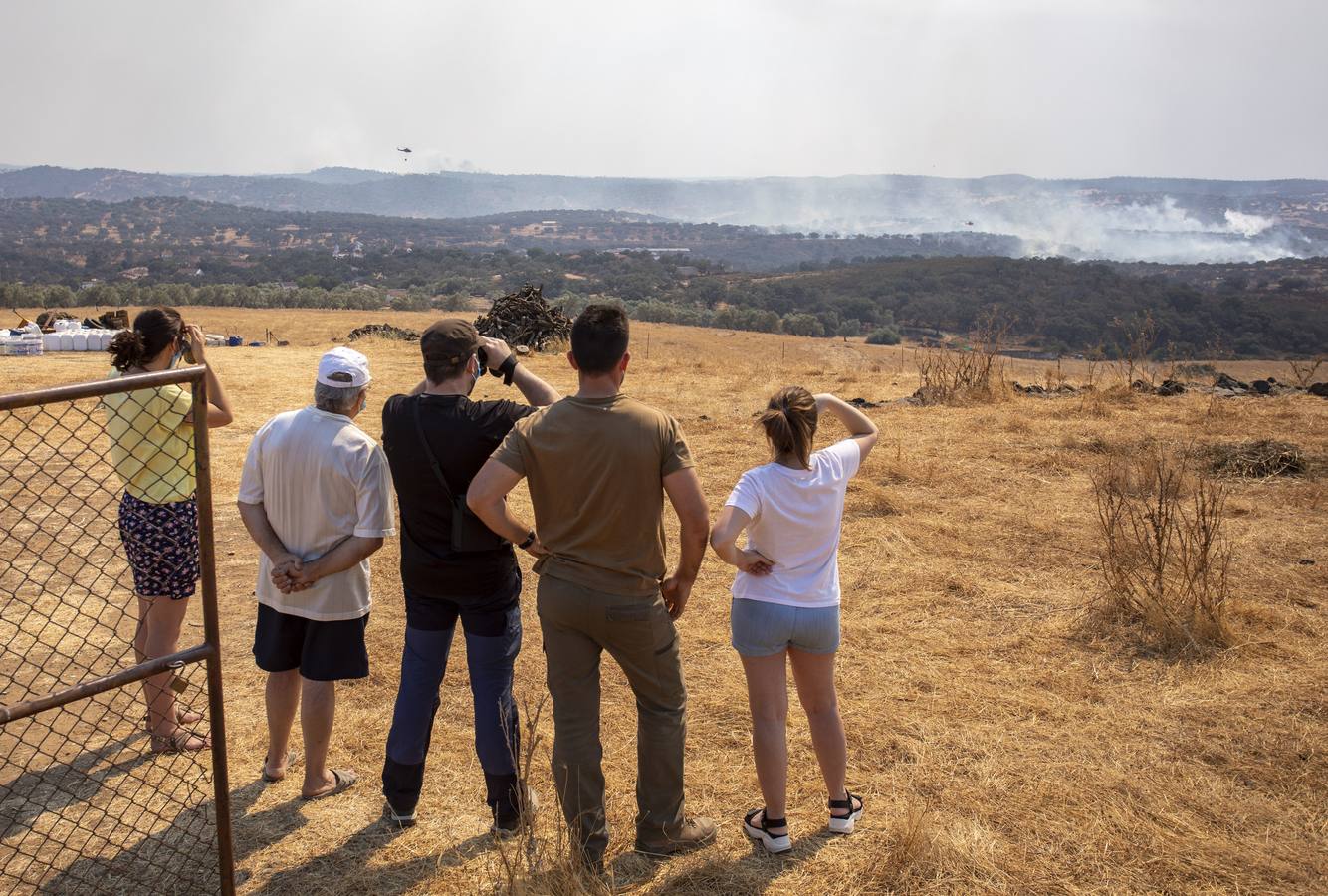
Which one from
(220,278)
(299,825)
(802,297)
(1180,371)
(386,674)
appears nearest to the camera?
(299,825)

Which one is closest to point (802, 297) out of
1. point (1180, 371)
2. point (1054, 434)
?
point (1180, 371)

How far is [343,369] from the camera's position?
346cm

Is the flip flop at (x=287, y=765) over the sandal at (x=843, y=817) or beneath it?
beneath

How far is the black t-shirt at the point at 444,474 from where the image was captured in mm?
3277

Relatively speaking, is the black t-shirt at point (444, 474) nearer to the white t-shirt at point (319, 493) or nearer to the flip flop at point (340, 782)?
the white t-shirt at point (319, 493)

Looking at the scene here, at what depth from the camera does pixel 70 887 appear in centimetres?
327

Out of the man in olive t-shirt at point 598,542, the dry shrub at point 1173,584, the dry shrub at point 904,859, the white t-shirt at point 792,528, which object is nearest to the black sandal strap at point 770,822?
the dry shrub at point 904,859

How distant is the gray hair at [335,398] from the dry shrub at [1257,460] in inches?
313

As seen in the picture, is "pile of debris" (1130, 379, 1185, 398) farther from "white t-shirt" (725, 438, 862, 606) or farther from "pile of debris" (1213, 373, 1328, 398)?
"white t-shirt" (725, 438, 862, 606)

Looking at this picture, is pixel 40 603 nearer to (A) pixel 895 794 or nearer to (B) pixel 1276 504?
(A) pixel 895 794

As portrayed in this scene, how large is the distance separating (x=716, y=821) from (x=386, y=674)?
216 centimetres

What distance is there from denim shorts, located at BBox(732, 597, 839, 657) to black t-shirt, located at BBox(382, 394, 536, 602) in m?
0.83

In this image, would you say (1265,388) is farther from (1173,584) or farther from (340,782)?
(340,782)

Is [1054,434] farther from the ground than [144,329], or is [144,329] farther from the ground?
[144,329]
